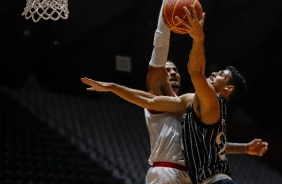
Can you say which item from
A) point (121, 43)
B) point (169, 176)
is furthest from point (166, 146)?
point (121, 43)

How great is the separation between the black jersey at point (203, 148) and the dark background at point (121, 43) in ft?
19.1

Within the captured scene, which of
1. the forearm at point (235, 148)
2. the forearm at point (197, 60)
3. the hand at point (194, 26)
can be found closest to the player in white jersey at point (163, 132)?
the forearm at point (235, 148)

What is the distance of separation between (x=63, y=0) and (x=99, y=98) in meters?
7.76

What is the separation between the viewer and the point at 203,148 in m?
3.78

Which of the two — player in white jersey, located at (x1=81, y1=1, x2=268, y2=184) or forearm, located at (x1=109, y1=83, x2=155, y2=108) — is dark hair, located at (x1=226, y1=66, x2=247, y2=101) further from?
forearm, located at (x1=109, y1=83, x2=155, y2=108)

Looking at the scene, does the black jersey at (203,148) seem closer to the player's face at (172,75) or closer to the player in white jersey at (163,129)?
the player in white jersey at (163,129)

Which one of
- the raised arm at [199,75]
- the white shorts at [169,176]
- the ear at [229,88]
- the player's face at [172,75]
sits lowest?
the white shorts at [169,176]

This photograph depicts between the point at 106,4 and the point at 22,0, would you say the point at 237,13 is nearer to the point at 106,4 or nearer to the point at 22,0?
the point at 106,4

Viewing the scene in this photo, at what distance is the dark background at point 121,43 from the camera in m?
9.73

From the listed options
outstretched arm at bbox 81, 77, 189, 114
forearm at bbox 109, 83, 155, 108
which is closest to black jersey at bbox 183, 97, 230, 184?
outstretched arm at bbox 81, 77, 189, 114

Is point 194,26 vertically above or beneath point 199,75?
above

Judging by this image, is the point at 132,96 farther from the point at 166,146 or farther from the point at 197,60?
the point at 197,60

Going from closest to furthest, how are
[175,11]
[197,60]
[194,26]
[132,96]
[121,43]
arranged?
[194,26] < [197,60] < [175,11] < [132,96] < [121,43]

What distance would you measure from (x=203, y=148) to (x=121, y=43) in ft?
22.8
